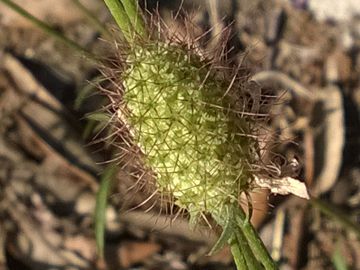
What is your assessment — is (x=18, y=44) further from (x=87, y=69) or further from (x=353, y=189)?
(x=353, y=189)

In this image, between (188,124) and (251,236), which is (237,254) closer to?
(251,236)

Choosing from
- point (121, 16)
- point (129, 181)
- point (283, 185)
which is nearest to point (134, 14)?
point (121, 16)

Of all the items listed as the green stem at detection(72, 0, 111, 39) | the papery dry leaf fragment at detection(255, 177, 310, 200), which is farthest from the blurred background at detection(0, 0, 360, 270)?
the papery dry leaf fragment at detection(255, 177, 310, 200)

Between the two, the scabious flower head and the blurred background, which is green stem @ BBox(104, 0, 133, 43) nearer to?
the scabious flower head

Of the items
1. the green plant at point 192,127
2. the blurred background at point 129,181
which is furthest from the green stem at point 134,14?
the blurred background at point 129,181

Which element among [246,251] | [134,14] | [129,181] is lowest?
[129,181]

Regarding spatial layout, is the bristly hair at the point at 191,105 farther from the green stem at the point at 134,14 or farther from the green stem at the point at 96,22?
the green stem at the point at 96,22
